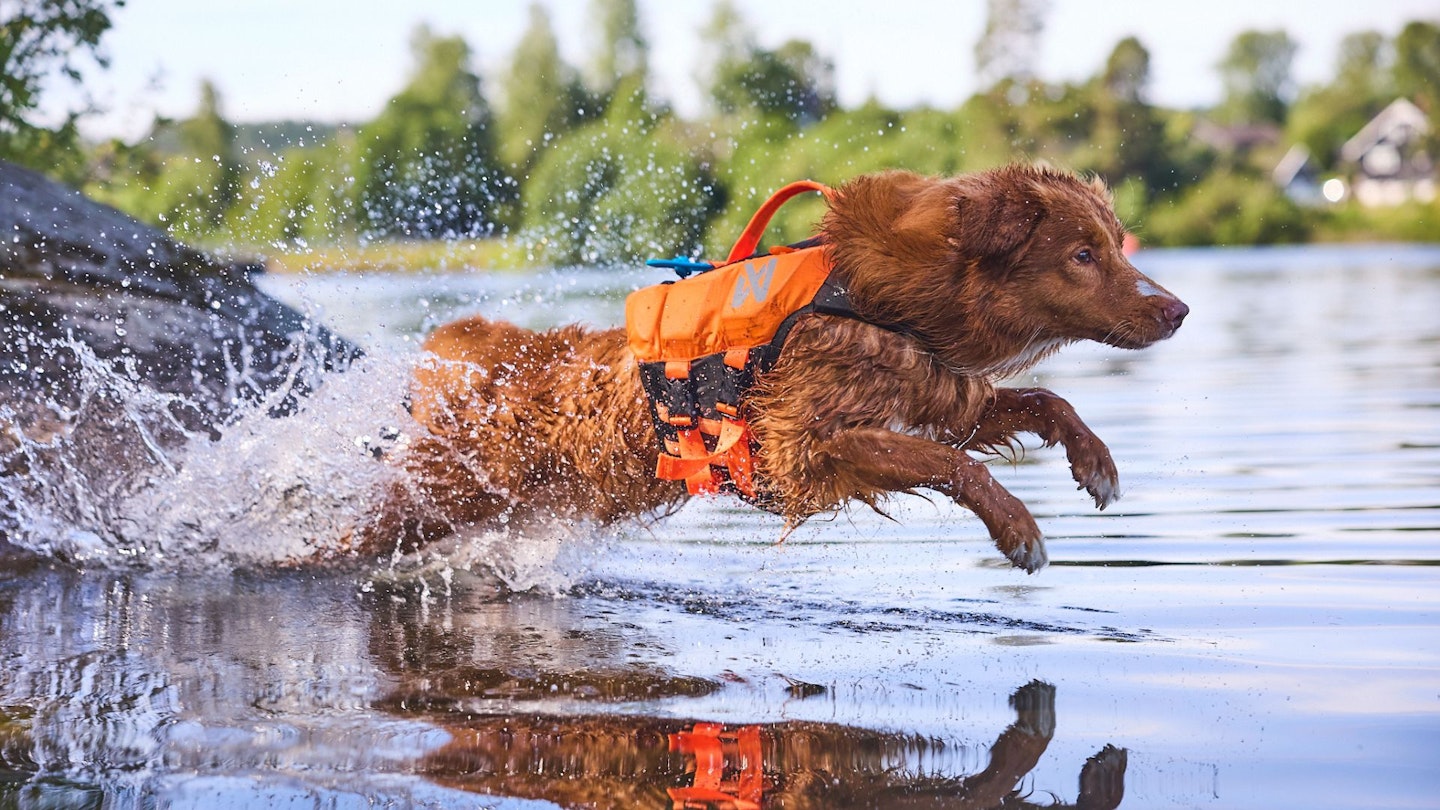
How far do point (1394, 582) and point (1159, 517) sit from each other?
6.37 ft

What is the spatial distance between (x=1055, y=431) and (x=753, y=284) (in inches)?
48.9

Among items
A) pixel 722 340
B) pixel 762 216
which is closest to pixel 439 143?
pixel 762 216

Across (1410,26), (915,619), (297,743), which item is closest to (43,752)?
(297,743)

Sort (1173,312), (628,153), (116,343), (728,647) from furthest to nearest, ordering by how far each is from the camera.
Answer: (628,153) → (116,343) → (728,647) → (1173,312)

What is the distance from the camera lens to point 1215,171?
72.4 meters

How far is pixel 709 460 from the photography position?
5.91 meters

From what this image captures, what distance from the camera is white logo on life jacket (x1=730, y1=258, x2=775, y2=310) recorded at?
18.8 feet

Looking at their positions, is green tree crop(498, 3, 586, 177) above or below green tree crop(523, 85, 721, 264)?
above

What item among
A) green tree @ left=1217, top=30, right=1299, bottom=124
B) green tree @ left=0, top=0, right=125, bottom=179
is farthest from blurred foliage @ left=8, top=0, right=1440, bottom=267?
green tree @ left=1217, top=30, right=1299, bottom=124

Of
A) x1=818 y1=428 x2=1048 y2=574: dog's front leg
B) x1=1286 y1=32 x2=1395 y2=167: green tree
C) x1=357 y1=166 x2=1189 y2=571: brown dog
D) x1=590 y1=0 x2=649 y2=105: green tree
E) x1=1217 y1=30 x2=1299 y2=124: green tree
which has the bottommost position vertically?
x1=818 y1=428 x2=1048 y2=574: dog's front leg

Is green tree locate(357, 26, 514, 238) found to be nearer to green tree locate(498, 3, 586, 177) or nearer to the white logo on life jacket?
green tree locate(498, 3, 586, 177)

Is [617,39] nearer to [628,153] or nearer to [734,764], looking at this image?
[628,153]

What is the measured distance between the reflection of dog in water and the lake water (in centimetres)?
1

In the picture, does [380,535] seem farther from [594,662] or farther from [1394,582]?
[1394,582]
